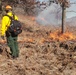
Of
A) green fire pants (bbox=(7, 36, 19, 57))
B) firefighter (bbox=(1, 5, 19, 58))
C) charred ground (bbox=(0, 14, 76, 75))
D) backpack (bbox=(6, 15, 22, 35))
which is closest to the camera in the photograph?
charred ground (bbox=(0, 14, 76, 75))

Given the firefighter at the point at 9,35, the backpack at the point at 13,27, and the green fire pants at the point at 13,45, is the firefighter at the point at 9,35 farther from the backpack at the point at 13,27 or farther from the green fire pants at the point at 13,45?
the backpack at the point at 13,27

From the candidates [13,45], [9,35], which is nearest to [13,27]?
[9,35]

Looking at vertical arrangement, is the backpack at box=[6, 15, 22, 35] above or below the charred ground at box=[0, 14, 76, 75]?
above

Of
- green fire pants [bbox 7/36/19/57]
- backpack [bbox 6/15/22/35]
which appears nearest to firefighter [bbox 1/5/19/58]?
green fire pants [bbox 7/36/19/57]

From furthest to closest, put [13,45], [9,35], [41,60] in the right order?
[13,45] → [9,35] → [41,60]

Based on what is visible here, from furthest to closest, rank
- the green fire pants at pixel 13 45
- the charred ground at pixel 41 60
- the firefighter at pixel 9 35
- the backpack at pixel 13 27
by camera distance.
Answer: the green fire pants at pixel 13 45, the backpack at pixel 13 27, the firefighter at pixel 9 35, the charred ground at pixel 41 60

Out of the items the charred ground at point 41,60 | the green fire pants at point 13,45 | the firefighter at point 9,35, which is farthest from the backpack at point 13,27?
the charred ground at point 41,60

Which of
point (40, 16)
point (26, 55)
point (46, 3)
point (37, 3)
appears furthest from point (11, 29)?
point (40, 16)

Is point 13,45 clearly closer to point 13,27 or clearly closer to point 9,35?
point 9,35

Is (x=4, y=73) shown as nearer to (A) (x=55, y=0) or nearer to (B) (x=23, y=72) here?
(B) (x=23, y=72)

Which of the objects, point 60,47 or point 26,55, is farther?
point 60,47

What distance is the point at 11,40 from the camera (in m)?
10.7

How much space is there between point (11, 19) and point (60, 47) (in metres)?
2.55

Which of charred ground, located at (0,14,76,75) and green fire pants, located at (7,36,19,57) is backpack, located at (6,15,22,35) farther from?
charred ground, located at (0,14,76,75)
